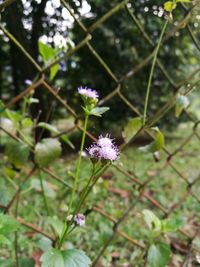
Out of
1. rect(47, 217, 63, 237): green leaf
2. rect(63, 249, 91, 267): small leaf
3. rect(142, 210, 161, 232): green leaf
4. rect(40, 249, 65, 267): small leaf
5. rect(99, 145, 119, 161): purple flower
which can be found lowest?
rect(40, 249, 65, 267): small leaf

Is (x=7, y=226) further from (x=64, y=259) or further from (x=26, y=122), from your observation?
(x=26, y=122)

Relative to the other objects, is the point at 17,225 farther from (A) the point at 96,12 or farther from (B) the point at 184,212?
(B) the point at 184,212

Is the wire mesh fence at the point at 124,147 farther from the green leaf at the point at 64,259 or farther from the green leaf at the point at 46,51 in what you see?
the green leaf at the point at 64,259

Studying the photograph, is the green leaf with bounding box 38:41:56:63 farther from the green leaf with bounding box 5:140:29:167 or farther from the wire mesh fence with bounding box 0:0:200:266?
the green leaf with bounding box 5:140:29:167

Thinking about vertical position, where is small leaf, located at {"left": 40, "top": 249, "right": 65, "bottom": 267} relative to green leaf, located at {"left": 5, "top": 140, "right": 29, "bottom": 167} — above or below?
below

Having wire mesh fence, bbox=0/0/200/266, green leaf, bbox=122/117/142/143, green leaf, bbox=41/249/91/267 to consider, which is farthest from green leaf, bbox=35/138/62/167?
green leaf, bbox=41/249/91/267

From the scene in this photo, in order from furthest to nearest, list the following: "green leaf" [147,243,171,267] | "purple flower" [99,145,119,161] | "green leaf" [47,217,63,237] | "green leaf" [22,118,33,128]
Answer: "green leaf" [22,118,33,128] → "green leaf" [147,243,171,267] → "green leaf" [47,217,63,237] → "purple flower" [99,145,119,161]
